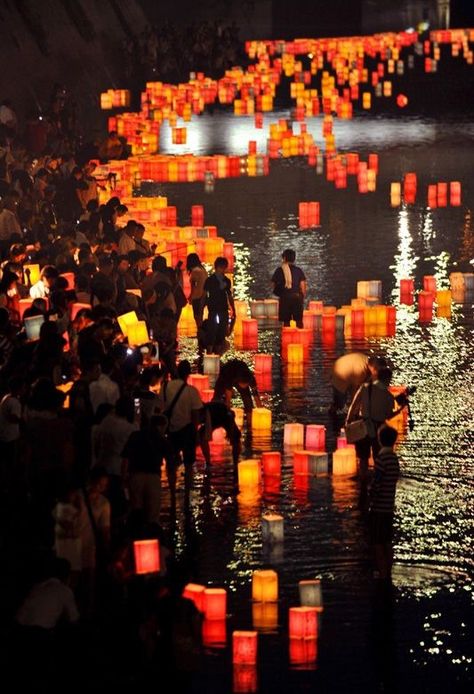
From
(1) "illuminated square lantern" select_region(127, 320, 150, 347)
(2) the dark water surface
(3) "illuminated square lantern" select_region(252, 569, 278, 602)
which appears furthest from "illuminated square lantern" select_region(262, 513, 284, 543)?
(1) "illuminated square lantern" select_region(127, 320, 150, 347)

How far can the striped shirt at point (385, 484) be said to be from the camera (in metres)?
14.8

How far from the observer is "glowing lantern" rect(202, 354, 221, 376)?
21828 mm

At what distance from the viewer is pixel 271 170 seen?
128 ft

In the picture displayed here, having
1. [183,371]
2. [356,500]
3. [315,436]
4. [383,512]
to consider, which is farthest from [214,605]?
[315,436]

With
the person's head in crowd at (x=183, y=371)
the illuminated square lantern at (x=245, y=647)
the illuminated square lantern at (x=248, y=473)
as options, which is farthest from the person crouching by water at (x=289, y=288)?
the illuminated square lantern at (x=245, y=647)

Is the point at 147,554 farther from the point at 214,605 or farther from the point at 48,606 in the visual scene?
the point at 48,606

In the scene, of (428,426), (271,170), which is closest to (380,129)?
(271,170)

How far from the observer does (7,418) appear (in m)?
15.3

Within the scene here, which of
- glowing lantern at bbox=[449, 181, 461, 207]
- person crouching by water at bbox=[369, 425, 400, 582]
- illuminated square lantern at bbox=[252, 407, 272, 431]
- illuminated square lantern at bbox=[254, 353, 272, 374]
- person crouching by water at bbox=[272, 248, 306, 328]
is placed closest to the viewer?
person crouching by water at bbox=[369, 425, 400, 582]

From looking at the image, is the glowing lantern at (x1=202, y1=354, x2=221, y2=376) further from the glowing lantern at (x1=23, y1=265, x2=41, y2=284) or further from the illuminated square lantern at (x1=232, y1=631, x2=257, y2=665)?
the illuminated square lantern at (x1=232, y1=631, x2=257, y2=665)

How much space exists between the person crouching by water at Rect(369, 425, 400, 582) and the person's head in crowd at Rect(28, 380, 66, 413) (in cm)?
241

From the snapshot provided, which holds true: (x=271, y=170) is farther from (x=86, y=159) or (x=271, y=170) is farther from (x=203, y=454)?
(x=203, y=454)

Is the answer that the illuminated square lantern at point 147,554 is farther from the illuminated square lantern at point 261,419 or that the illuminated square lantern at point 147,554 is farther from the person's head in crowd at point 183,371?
the illuminated square lantern at point 261,419

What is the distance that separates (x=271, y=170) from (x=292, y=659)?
26.3m
